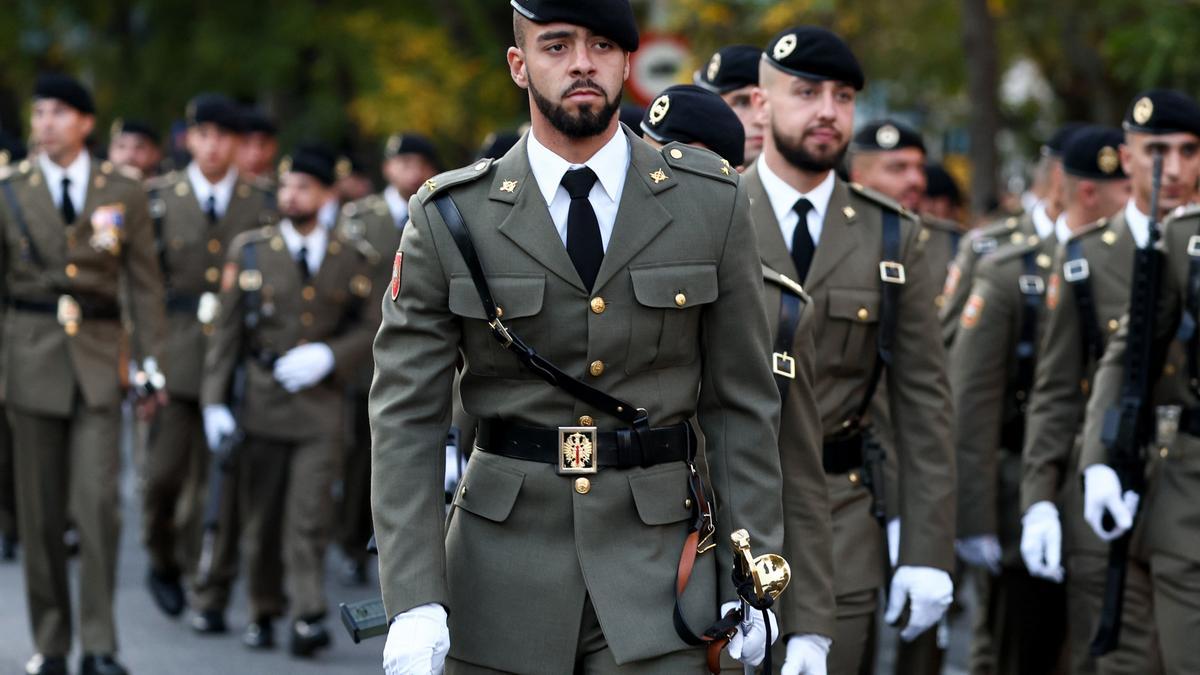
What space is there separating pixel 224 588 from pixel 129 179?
225 centimetres

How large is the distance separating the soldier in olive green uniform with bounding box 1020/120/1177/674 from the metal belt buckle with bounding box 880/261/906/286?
1.29 m

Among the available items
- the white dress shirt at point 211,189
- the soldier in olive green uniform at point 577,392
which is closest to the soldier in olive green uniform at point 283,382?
the white dress shirt at point 211,189

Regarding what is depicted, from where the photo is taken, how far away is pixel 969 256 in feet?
29.8

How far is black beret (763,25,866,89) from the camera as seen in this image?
6.20 metres

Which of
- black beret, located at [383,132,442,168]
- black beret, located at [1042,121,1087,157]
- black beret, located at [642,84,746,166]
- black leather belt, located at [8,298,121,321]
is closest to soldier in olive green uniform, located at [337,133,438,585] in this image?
black beret, located at [383,132,442,168]

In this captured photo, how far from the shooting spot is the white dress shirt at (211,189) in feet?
38.9

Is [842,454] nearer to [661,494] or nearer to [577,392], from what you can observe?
[661,494]

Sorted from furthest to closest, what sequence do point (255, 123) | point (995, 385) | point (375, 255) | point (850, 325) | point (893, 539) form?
point (255, 123)
point (375, 255)
point (995, 385)
point (893, 539)
point (850, 325)

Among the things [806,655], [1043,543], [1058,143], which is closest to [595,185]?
[806,655]

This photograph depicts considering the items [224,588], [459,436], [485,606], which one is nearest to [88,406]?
[224,588]

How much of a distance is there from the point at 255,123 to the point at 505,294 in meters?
9.26

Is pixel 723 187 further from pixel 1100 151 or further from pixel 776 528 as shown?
pixel 1100 151

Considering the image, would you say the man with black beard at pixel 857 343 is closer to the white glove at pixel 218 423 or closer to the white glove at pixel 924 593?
the white glove at pixel 924 593

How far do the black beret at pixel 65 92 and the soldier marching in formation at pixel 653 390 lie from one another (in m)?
0.02
